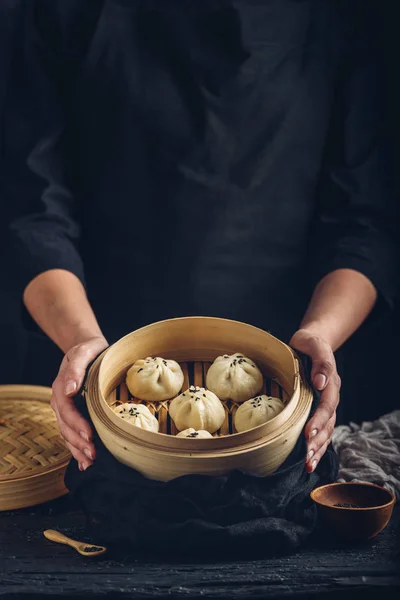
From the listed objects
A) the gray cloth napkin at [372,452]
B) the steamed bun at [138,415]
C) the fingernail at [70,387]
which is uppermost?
the fingernail at [70,387]

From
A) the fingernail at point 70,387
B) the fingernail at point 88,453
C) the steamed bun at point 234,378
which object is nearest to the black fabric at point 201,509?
the fingernail at point 88,453

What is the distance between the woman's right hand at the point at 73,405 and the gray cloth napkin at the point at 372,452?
653mm

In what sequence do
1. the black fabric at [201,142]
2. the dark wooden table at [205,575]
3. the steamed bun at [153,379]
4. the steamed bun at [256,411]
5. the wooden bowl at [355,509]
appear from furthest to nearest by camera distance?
1. the black fabric at [201,142]
2. the steamed bun at [153,379]
3. the steamed bun at [256,411]
4. the wooden bowl at [355,509]
5. the dark wooden table at [205,575]

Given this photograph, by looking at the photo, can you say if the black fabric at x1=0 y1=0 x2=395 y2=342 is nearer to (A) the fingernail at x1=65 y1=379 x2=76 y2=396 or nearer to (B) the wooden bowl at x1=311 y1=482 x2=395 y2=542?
(A) the fingernail at x1=65 y1=379 x2=76 y2=396

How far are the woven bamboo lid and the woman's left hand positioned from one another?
61 centimetres

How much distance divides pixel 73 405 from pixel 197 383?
38 centimetres

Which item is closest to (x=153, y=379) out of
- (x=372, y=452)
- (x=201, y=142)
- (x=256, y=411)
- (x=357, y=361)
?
(x=256, y=411)

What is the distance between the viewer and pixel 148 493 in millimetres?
1579

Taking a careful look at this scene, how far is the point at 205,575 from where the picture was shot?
5.19ft

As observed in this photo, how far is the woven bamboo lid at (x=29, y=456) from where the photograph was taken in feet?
6.04

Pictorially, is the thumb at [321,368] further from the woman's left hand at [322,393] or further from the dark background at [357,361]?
the dark background at [357,361]

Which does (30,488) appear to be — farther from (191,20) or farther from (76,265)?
(191,20)

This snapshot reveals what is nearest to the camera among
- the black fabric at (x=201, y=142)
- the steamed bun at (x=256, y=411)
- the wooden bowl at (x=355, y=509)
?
the wooden bowl at (x=355, y=509)

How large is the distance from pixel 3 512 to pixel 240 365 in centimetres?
67
